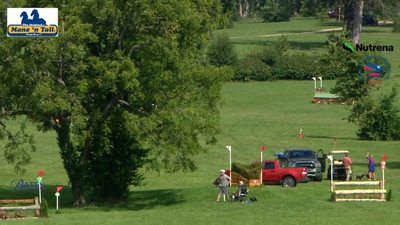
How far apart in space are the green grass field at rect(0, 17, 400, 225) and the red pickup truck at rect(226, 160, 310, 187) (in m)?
0.46

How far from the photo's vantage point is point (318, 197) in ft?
110

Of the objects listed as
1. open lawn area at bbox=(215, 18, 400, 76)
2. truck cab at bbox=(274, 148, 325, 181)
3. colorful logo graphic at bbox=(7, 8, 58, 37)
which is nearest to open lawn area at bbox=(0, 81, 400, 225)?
truck cab at bbox=(274, 148, 325, 181)

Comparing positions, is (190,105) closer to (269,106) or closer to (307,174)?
(307,174)

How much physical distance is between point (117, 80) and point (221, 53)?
61.2 meters

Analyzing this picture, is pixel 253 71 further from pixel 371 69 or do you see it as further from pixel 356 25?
pixel 371 69

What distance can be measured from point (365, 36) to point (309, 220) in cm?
9146

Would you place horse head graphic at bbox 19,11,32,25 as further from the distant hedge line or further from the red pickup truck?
the distant hedge line

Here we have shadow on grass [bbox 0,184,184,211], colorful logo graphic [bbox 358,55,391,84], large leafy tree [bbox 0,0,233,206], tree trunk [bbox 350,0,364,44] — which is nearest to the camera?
large leafy tree [bbox 0,0,233,206]

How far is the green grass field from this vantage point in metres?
28.4

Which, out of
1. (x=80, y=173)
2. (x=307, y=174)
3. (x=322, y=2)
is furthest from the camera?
(x=322, y=2)

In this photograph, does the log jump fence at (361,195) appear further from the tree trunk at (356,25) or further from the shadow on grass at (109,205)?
the tree trunk at (356,25)

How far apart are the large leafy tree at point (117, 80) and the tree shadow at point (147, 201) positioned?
1.11m

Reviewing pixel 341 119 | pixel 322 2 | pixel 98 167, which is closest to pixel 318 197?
pixel 98 167

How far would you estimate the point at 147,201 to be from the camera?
36.6m
